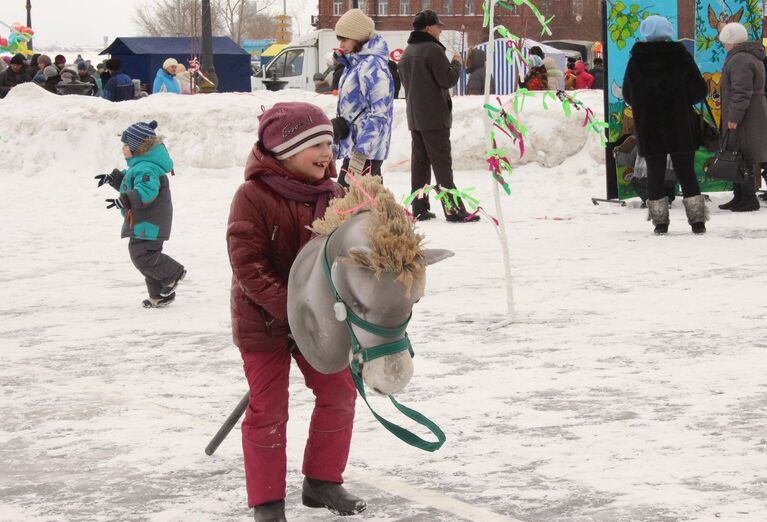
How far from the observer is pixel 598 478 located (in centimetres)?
439

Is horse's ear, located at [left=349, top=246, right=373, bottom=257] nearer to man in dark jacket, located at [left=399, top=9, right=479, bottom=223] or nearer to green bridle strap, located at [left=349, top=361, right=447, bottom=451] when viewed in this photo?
green bridle strap, located at [left=349, top=361, right=447, bottom=451]

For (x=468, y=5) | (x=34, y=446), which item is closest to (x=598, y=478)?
(x=34, y=446)

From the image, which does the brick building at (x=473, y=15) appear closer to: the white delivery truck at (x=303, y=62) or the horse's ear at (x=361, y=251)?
the white delivery truck at (x=303, y=62)

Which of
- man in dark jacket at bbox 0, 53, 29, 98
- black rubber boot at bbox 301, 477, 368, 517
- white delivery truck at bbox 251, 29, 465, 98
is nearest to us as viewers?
black rubber boot at bbox 301, 477, 368, 517

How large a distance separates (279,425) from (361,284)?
33.0 inches

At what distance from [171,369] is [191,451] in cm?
163

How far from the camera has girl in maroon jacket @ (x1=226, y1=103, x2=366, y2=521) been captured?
3879 mm

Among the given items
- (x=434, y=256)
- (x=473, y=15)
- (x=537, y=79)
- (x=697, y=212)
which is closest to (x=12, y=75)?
(x=537, y=79)

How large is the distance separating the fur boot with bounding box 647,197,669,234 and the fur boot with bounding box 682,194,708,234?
201 mm

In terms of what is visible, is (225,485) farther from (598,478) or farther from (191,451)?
(598,478)

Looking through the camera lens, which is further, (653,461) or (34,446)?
(34,446)

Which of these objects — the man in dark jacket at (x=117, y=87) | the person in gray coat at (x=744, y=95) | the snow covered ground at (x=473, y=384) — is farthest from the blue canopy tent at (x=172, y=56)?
the person in gray coat at (x=744, y=95)

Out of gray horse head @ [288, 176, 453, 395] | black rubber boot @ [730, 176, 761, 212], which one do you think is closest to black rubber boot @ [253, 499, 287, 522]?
gray horse head @ [288, 176, 453, 395]

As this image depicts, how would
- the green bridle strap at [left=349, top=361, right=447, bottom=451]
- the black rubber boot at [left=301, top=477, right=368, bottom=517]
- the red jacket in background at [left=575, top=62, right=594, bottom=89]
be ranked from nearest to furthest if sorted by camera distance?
the green bridle strap at [left=349, top=361, right=447, bottom=451] → the black rubber boot at [left=301, top=477, right=368, bottom=517] → the red jacket in background at [left=575, top=62, right=594, bottom=89]
